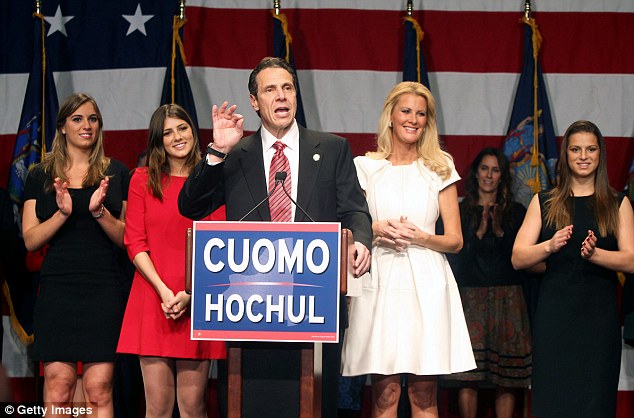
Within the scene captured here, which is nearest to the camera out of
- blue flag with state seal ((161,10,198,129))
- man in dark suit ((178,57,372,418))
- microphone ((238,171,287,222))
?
microphone ((238,171,287,222))

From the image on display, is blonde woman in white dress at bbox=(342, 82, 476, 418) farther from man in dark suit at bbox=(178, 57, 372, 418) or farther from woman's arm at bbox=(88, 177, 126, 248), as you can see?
woman's arm at bbox=(88, 177, 126, 248)

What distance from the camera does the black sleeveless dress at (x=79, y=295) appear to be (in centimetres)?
392

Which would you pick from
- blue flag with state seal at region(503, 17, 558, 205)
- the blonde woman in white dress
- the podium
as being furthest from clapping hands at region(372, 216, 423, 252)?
blue flag with state seal at region(503, 17, 558, 205)

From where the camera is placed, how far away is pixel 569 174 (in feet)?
13.5

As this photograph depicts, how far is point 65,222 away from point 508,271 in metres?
2.36

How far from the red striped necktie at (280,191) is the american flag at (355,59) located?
2.53m

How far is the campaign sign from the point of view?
2.58m

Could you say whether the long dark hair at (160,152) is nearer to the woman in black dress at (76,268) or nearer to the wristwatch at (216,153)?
the woman in black dress at (76,268)

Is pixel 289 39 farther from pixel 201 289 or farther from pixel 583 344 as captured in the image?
pixel 201 289

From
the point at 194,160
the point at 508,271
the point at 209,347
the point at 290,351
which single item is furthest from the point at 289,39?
the point at 290,351

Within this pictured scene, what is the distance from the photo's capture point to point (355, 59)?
5523 mm

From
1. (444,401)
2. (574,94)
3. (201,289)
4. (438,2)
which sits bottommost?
(444,401)

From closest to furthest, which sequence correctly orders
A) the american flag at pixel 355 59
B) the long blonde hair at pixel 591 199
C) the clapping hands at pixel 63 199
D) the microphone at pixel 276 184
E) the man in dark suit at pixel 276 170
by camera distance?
the microphone at pixel 276 184 < the man in dark suit at pixel 276 170 < the clapping hands at pixel 63 199 < the long blonde hair at pixel 591 199 < the american flag at pixel 355 59

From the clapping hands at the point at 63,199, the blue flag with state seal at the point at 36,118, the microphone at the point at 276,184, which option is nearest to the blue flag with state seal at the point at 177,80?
the blue flag with state seal at the point at 36,118
